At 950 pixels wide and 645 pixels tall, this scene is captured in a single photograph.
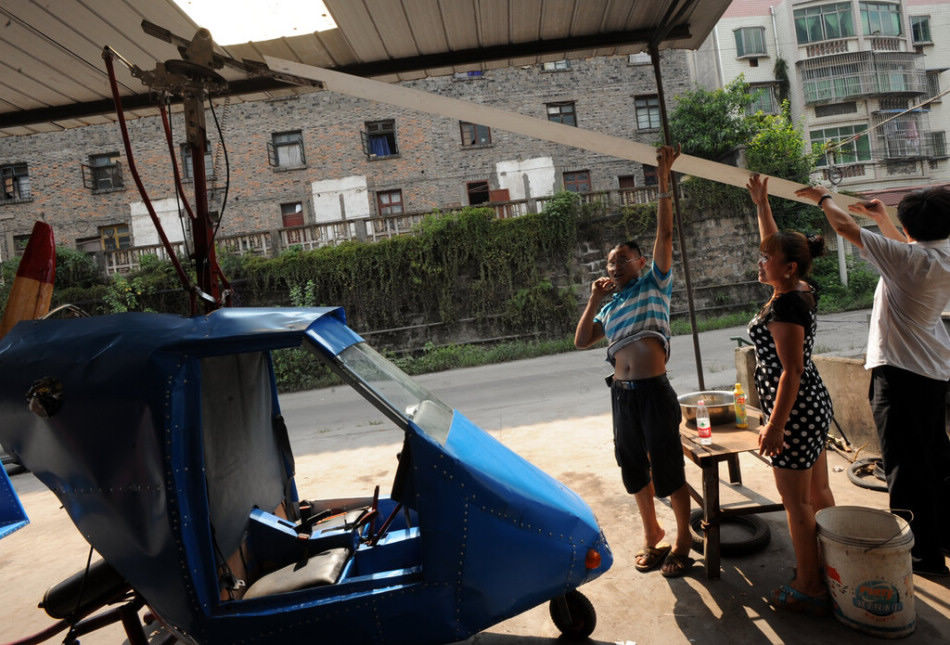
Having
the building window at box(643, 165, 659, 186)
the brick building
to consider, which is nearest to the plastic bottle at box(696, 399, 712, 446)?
the brick building

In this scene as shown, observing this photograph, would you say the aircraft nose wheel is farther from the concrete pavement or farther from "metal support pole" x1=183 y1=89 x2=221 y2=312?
"metal support pole" x1=183 y1=89 x2=221 y2=312

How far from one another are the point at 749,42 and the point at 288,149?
70.8ft

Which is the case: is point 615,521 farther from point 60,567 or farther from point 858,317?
point 858,317

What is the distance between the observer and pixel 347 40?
4062mm

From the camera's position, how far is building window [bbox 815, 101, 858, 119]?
25531 millimetres

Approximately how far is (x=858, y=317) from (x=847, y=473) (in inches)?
566

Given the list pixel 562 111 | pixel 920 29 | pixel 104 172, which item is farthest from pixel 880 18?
pixel 104 172

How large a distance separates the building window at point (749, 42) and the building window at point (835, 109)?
3.80m

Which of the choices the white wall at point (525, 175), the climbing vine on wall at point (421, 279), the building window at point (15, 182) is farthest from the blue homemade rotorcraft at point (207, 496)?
the building window at point (15, 182)

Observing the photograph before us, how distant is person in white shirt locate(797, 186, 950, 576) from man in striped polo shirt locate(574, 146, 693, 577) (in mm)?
886

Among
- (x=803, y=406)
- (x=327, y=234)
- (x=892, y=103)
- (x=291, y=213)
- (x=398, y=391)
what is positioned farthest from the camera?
(x=892, y=103)

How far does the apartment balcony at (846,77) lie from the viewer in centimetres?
2517

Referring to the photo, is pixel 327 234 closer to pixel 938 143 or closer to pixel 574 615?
pixel 574 615

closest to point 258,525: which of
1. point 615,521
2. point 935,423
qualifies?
point 615,521
